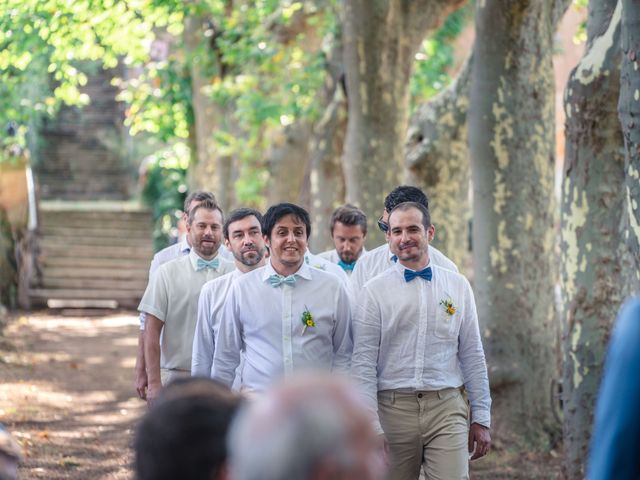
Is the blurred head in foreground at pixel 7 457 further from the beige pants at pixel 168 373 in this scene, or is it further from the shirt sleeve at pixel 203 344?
the beige pants at pixel 168 373

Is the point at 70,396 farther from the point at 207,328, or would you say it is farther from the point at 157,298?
the point at 207,328

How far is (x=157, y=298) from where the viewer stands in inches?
355

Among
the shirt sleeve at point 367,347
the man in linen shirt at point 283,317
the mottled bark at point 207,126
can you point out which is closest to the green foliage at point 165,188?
the mottled bark at point 207,126

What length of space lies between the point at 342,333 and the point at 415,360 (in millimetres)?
492

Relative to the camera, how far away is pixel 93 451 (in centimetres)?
1226

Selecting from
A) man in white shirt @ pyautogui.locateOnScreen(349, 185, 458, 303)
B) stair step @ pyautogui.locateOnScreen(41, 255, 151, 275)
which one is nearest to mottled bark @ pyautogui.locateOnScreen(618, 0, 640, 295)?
man in white shirt @ pyautogui.locateOnScreen(349, 185, 458, 303)

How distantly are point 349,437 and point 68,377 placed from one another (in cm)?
1548

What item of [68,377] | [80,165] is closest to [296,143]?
[68,377]

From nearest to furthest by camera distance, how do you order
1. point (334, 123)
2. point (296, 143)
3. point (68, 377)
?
point (68, 377), point (334, 123), point (296, 143)

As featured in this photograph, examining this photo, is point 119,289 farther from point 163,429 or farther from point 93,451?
point 163,429

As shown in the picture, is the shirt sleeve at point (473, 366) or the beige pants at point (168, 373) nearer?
the shirt sleeve at point (473, 366)

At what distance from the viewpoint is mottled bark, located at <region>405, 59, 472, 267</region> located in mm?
14711

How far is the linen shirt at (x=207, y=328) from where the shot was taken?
25.5 ft

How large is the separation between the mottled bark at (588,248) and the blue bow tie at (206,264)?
290 centimetres
